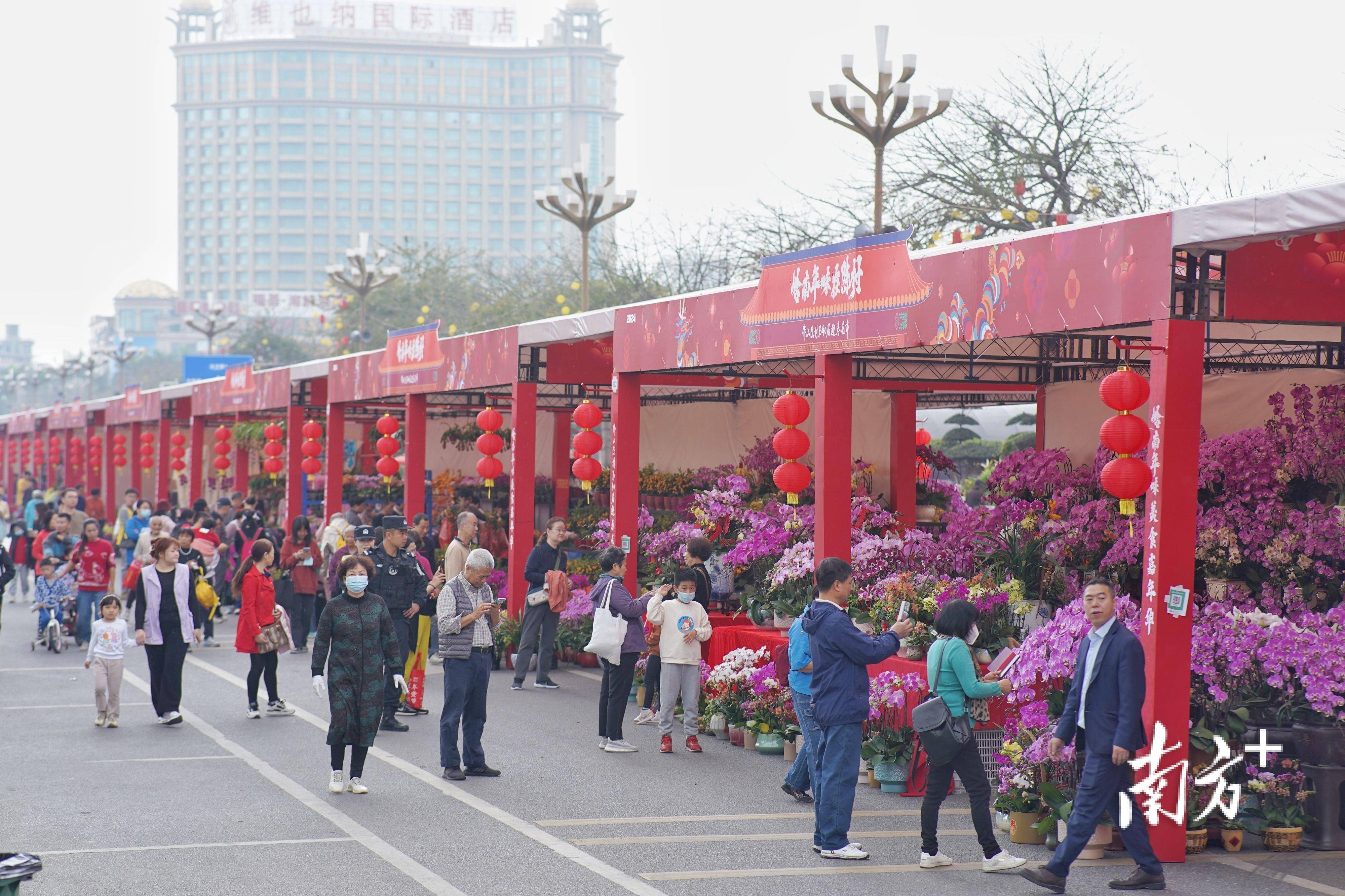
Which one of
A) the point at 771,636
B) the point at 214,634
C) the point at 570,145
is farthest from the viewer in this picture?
the point at 570,145

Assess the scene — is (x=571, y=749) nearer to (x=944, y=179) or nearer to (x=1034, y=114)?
(x=944, y=179)

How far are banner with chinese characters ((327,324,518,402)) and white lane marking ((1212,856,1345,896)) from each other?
384 inches

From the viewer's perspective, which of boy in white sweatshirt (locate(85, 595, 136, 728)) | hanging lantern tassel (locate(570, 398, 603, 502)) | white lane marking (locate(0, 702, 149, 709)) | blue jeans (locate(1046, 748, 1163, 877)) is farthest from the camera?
hanging lantern tassel (locate(570, 398, 603, 502))

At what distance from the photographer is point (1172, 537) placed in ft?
24.9

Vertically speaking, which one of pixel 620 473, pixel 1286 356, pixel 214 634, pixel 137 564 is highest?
pixel 1286 356

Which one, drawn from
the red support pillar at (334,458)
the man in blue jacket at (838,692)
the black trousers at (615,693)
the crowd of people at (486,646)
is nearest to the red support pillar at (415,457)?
the crowd of people at (486,646)

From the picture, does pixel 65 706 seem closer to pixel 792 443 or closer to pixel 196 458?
pixel 792 443

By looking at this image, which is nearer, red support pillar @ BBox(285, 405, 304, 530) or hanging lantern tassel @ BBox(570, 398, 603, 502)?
hanging lantern tassel @ BBox(570, 398, 603, 502)

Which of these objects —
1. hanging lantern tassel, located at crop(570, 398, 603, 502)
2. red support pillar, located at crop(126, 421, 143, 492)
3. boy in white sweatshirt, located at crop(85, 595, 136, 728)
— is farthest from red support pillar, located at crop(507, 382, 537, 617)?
red support pillar, located at crop(126, 421, 143, 492)

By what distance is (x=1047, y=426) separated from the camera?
14867 millimetres

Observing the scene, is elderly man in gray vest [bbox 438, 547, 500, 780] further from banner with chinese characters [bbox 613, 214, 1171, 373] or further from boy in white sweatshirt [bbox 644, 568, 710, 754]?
banner with chinese characters [bbox 613, 214, 1171, 373]

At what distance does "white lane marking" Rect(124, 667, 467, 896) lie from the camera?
23.9 ft

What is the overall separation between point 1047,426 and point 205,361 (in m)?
50.2

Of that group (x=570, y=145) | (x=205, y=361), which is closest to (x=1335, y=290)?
(x=205, y=361)
